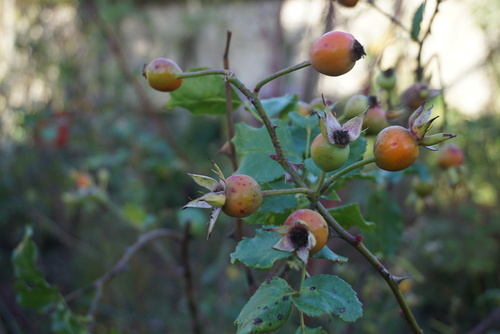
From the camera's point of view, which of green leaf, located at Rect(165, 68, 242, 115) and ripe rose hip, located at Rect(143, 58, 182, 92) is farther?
green leaf, located at Rect(165, 68, 242, 115)

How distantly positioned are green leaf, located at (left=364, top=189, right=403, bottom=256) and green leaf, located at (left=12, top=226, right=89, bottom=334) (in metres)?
0.59

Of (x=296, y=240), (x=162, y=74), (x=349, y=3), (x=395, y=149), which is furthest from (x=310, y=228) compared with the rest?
(x=349, y=3)

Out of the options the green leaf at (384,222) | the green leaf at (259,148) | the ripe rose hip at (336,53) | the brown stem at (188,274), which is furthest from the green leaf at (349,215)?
the brown stem at (188,274)

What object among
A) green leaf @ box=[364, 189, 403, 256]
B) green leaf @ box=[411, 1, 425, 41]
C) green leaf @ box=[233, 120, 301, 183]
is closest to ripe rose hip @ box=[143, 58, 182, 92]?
green leaf @ box=[233, 120, 301, 183]

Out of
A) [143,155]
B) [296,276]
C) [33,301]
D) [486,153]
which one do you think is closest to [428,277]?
[486,153]

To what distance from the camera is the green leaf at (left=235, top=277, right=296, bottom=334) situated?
1.66ft

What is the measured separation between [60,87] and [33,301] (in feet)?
9.57

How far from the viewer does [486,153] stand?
7.87 feet

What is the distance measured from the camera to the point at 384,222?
1.01m

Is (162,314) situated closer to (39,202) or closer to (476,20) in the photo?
(39,202)

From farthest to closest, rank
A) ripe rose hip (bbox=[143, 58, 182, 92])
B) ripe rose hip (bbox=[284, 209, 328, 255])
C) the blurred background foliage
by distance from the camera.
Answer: the blurred background foliage, ripe rose hip (bbox=[143, 58, 182, 92]), ripe rose hip (bbox=[284, 209, 328, 255])

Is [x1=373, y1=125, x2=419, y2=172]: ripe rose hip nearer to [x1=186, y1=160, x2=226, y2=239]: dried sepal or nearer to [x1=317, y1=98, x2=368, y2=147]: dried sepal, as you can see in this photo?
[x1=317, y1=98, x2=368, y2=147]: dried sepal

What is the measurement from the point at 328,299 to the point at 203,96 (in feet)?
1.20

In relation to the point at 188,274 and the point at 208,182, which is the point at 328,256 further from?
the point at 188,274
